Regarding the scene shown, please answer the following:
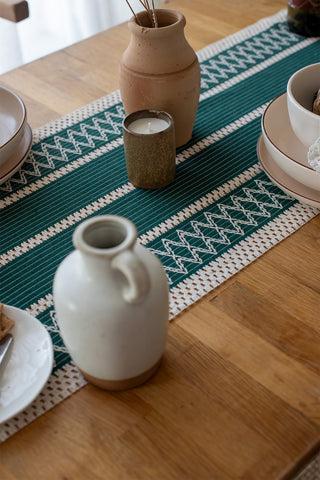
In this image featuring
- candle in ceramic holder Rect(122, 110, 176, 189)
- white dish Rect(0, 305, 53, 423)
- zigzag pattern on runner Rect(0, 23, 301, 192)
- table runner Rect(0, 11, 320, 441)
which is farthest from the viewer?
zigzag pattern on runner Rect(0, 23, 301, 192)

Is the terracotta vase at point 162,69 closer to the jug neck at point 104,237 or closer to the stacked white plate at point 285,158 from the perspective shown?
the stacked white plate at point 285,158

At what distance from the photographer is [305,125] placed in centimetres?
87

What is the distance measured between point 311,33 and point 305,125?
23.3 inches

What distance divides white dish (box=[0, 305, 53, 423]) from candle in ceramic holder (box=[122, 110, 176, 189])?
1.11 feet

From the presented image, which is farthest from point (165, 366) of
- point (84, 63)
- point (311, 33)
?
point (311, 33)

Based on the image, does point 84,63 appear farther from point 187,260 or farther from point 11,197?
point 187,260

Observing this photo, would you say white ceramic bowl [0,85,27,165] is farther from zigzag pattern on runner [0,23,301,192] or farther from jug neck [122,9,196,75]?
jug neck [122,9,196,75]

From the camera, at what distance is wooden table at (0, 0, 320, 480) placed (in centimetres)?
60

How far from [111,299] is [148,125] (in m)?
0.45

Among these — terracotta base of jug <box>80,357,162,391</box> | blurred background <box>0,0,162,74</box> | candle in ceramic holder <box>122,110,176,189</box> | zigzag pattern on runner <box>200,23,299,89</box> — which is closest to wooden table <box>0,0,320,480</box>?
terracotta base of jug <box>80,357,162,391</box>

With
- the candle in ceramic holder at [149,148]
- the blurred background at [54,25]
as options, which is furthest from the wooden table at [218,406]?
the blurred background at [54,25]

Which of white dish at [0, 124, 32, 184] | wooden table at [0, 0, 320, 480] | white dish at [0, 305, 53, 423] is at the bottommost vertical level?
wooden table at [0, 0, 320, 480]

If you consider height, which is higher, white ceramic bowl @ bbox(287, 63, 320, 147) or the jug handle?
the jug handle

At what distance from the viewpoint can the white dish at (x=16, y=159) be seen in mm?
978
